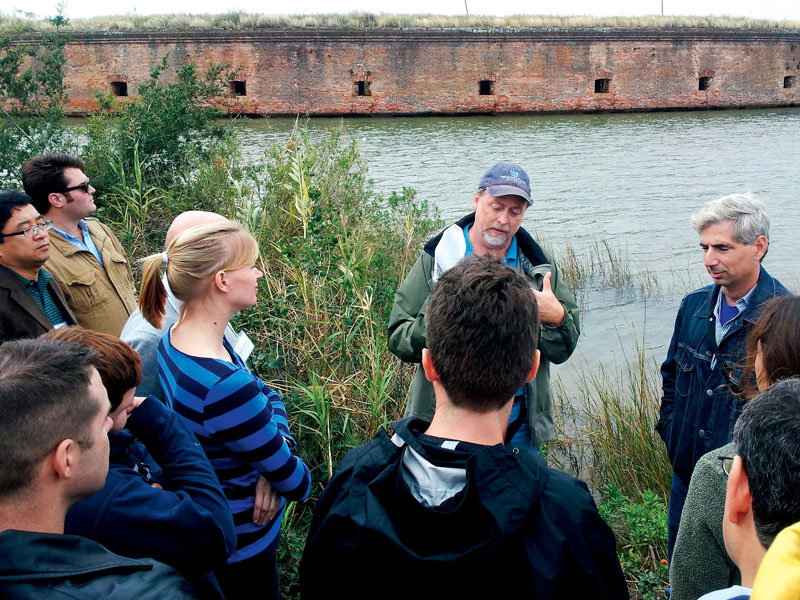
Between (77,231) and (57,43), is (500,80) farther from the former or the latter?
(77,231)

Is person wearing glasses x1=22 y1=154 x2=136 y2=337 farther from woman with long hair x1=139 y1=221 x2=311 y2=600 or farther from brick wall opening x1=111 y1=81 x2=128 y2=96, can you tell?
brick wall opening x1=111 y1=81 x2=128 y2=96

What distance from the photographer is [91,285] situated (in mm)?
3680

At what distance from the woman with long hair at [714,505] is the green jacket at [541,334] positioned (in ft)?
3.18

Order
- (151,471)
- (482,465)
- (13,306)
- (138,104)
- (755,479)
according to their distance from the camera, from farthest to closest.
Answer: (138,104) < (13,306) < (151,471) < (482,465) < (755,479)

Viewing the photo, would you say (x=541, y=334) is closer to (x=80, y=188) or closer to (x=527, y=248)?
(x=527, y=248)

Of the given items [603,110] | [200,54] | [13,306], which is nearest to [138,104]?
[13,306]

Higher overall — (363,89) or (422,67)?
(422,67)

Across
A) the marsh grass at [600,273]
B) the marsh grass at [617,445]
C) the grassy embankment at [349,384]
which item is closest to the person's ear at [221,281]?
the grassy embankment at [349,384]

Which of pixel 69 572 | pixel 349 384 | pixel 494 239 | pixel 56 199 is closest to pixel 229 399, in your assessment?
pixel 69 572

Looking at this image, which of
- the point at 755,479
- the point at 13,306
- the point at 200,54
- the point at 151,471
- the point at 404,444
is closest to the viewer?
the point at 755,479

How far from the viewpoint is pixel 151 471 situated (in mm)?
1949

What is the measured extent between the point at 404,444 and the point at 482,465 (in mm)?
214

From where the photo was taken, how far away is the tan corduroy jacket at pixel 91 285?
142 inches

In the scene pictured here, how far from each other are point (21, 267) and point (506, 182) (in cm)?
225
